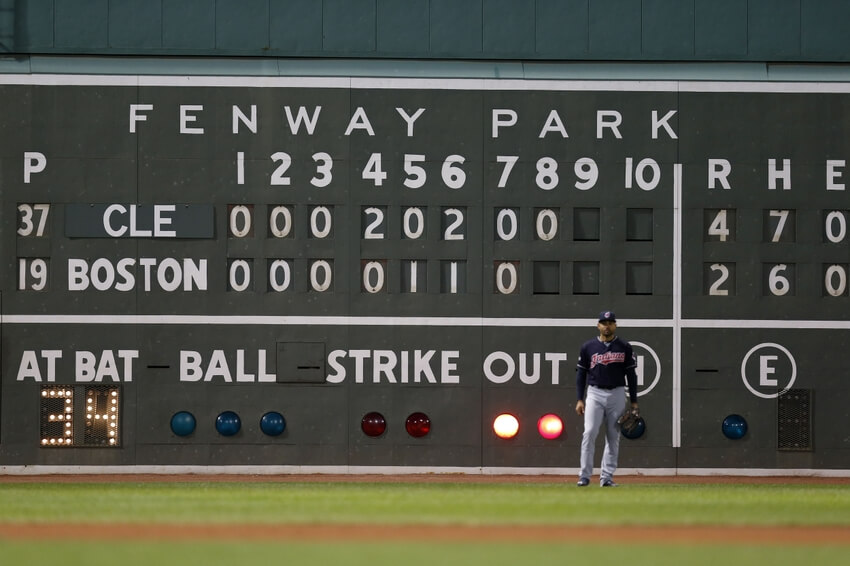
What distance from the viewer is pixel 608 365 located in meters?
13.7

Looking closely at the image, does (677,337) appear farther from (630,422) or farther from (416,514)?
(416,514)

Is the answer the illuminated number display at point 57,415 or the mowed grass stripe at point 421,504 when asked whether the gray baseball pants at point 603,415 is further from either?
the illuminated number display at point 57,415

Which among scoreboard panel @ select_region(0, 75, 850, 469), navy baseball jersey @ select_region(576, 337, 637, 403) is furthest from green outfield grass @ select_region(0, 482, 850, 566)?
scoreboard panel @ select_region(0, 75, 850, 469)

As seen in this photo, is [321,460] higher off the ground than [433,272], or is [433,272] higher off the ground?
[433,272]

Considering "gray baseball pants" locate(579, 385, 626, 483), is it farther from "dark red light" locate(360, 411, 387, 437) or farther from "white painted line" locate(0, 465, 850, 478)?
"dark red light" locate(360, 411, 387, 437)

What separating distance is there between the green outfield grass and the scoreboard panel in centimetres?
111

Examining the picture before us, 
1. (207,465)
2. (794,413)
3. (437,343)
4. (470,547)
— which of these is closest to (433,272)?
(437,343)

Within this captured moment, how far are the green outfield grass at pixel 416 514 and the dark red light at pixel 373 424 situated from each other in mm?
1116

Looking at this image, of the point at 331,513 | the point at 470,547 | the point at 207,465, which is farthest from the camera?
the point at 207,465

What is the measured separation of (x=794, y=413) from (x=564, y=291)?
263 cm

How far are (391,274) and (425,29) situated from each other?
2.53m

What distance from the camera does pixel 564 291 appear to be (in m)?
14.7

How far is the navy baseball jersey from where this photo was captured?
13.7 meters

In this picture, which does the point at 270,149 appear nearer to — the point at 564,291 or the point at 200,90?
the point at 200,90
